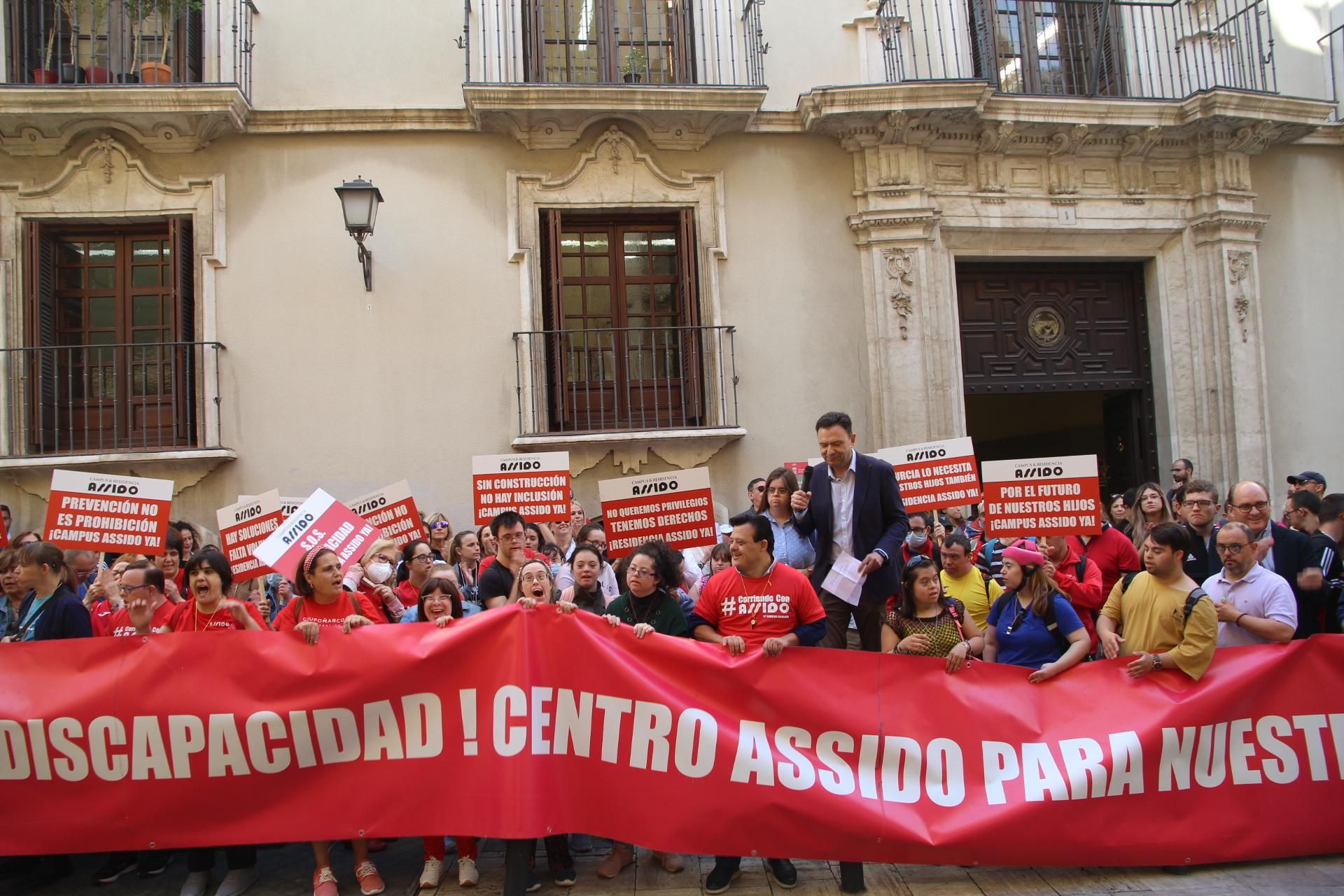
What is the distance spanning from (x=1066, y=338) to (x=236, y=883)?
9.81 metres

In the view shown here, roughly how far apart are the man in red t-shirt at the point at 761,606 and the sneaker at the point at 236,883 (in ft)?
6.99

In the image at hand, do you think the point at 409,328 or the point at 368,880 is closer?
the point at 368,880

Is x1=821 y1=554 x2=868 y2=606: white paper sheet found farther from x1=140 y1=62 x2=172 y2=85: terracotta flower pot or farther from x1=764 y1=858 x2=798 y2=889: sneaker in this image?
x1=140 y1=62 x2=172 y2=85: terracotta flower pot

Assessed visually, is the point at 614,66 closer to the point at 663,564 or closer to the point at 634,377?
the point at 634,377

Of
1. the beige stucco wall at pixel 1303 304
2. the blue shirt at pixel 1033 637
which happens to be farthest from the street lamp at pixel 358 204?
the beige stucco wall at pixel 1303 304

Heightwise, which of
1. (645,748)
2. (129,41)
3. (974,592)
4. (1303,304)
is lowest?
(645,748)

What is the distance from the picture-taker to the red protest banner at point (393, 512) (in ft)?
25.2

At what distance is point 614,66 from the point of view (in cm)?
1116

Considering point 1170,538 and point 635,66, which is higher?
point 635,66

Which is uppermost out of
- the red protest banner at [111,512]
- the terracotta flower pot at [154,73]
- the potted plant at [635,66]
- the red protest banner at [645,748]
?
the potted plant at [635,66]

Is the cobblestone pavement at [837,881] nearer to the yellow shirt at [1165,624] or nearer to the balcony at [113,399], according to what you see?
the yellow shirt at [1165,624]

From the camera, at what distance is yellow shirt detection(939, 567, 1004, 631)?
604cm

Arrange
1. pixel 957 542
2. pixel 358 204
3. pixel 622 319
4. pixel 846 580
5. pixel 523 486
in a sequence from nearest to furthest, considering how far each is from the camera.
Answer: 1. pixel 846 580
2. pixel 957 542
3. pixel 523 486
4. pixel 358 204
5. pixel 622 319

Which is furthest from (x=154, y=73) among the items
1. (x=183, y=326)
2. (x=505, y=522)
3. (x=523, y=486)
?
(x=505, y=522)
